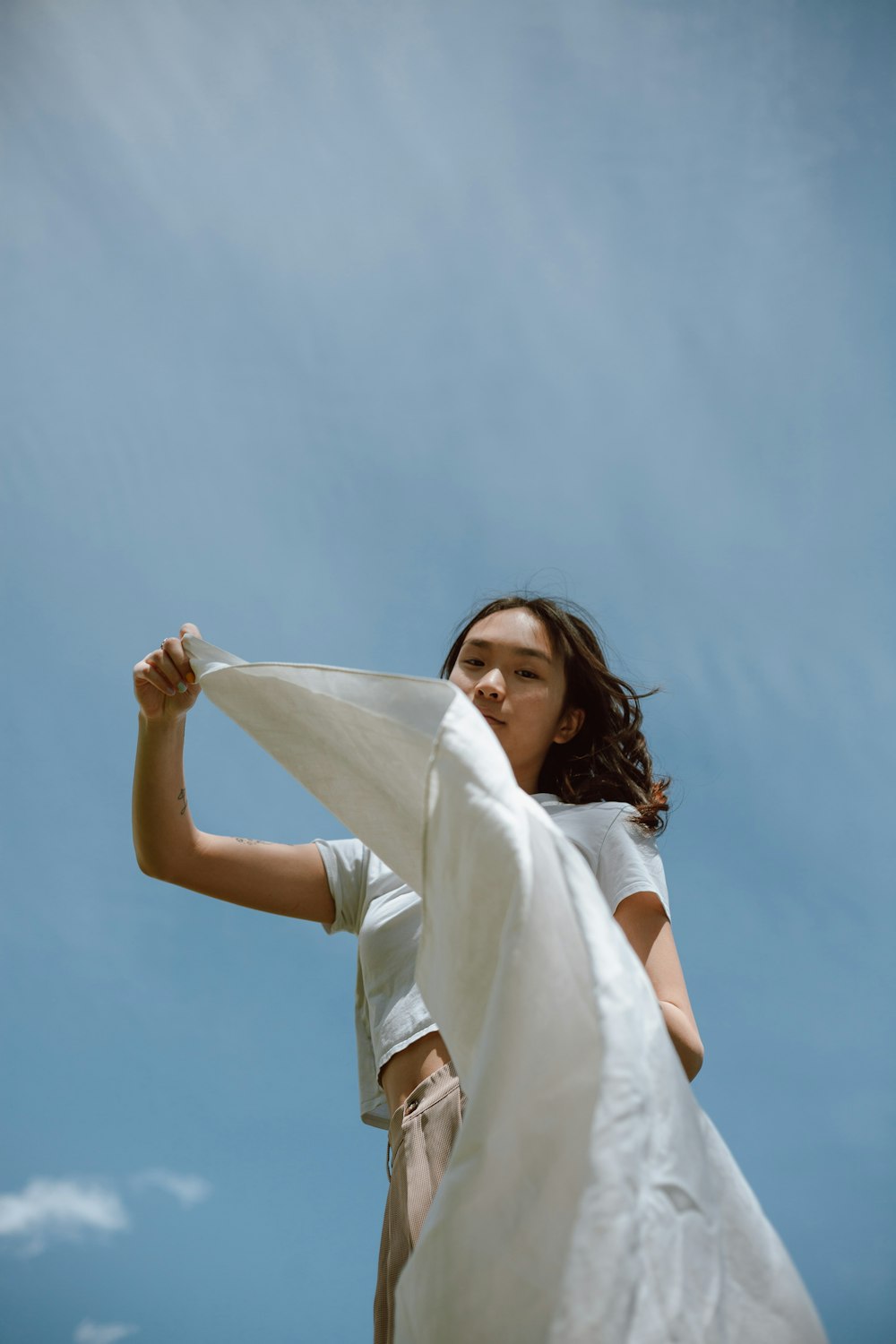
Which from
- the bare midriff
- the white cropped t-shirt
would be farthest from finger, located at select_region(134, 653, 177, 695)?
the bare midriff

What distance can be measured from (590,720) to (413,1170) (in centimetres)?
103

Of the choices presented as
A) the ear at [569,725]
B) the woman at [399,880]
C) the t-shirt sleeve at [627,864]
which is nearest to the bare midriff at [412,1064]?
the woman at [399,880]

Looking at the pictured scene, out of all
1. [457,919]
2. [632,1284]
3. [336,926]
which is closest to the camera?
[632,1284]

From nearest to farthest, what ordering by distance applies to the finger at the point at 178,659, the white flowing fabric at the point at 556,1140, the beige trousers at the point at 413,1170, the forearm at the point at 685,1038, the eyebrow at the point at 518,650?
1. the white flowing fabric at the point at 556,1140
2. the forearm at the point at 685,1038
3. the beige trousers at the point at 413,1170
4. the finger at the point at 178,659
5. the eyebrow at the point at 518,650

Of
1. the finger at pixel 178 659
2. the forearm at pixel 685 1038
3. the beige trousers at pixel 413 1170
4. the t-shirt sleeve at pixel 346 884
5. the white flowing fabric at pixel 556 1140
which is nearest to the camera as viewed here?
the white flowing fabric at pixel 556 1140

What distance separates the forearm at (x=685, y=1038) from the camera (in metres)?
1.08

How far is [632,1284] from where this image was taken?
52 centimetres

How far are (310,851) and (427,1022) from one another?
495 mm

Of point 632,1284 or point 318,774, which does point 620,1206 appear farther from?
point 318,774

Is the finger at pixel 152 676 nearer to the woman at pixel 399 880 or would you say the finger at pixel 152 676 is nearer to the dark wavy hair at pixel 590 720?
the woman at pixel 399 880

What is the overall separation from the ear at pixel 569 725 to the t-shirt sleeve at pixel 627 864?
46cm

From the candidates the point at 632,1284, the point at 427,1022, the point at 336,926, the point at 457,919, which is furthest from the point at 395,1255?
the point at 632,1284

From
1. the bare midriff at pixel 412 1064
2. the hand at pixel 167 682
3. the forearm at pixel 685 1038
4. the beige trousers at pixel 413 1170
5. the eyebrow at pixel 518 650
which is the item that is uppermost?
the eyebrow at pixel 518 650

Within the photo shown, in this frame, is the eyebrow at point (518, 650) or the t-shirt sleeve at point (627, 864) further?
the eyebrow at point (518, 650)
